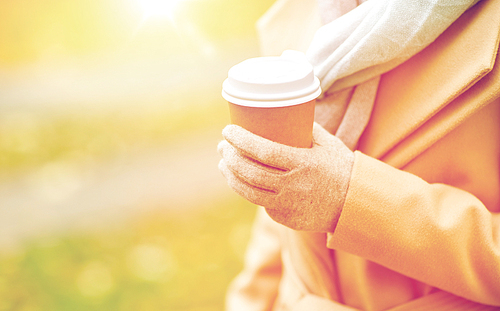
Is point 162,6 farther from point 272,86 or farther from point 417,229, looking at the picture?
point 417,229

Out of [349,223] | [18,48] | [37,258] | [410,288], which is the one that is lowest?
[37,258]

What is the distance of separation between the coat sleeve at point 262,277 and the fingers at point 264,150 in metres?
0.62

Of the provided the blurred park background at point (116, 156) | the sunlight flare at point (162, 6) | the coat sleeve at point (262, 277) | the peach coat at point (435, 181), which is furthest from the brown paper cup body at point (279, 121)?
the blurred park background at point (116, 156)

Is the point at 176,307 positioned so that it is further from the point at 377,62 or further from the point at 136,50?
the point at 377,62

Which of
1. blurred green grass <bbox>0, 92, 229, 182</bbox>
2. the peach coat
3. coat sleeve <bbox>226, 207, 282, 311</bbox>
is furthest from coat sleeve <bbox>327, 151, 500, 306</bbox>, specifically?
blurred green grass <bbox>0, 92, 229, 182</bbox>

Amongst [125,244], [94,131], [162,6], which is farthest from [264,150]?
[94,131]

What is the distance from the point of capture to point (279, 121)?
0.59 meters

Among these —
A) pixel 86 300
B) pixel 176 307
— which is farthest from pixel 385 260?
pixel 86 300

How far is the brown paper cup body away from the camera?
58 cm

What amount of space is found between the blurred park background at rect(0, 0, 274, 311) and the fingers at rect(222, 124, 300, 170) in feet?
5.52

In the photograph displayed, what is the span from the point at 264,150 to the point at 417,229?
1.12ft

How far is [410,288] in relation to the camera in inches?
32.8

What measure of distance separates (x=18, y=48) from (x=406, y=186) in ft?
8.94

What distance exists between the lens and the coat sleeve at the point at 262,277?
1164mm
